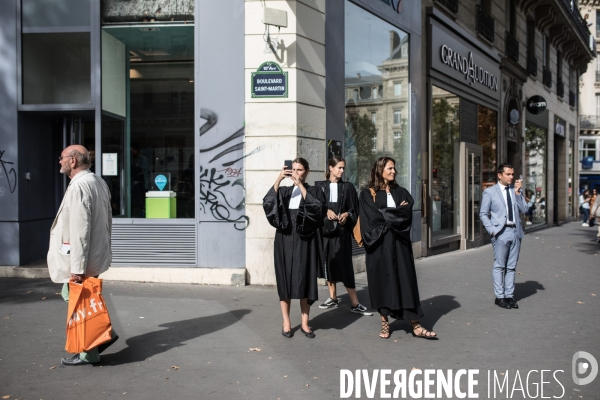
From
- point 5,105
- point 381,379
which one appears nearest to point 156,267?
point 5,105

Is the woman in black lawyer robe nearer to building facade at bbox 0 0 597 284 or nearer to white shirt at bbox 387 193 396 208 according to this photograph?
white shirt at bbox 387 193 396 208

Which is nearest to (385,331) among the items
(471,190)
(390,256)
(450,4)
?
(390,256)

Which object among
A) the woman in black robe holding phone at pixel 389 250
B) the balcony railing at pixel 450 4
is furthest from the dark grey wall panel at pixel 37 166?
the balcony railing at pixel 450 4

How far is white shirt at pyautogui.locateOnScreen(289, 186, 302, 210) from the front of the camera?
21.5 ft

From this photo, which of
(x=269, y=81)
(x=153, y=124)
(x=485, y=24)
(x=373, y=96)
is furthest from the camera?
(x=485, y=24)

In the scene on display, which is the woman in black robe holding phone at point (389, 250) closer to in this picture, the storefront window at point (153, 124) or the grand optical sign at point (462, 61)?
the storefront window at point (153, 124)

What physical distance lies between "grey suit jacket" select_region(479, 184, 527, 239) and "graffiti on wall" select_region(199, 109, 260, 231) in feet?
10.9

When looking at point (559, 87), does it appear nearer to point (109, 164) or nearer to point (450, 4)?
point (450, 4)

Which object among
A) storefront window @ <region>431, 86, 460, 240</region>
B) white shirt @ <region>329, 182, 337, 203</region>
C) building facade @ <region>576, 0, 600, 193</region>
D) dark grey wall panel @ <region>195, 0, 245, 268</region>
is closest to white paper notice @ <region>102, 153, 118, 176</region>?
dark grey wall panel @ <region>195, 0, 245, 268</region>

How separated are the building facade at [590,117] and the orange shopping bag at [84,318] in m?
48.9

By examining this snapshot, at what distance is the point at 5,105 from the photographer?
391 inches

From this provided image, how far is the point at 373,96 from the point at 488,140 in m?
8.01

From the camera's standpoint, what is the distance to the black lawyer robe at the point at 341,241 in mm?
7680

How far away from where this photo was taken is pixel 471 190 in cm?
1677
